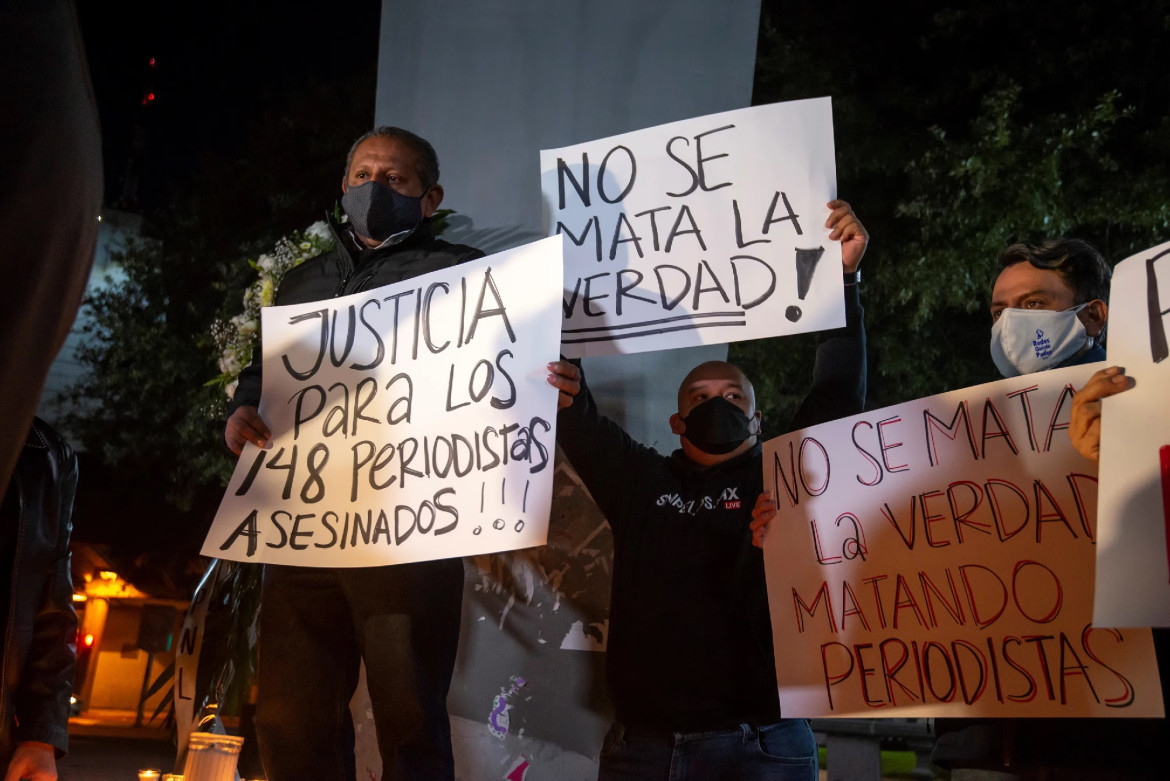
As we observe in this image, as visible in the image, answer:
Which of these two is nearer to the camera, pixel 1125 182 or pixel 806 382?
pixel 1125 182

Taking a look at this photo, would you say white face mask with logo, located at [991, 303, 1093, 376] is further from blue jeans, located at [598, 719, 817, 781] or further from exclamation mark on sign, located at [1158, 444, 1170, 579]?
blue jeans, located at [598, 719, 817, 781]

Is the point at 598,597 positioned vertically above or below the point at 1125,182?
below

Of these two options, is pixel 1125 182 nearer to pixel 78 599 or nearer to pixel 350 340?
pixel 350 340

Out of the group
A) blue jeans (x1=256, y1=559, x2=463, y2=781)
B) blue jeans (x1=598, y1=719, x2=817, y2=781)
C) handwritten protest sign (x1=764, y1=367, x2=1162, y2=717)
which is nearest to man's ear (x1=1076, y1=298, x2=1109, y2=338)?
handwritten protest sign (x1=764, y1=367, x2=1162, y2=717)

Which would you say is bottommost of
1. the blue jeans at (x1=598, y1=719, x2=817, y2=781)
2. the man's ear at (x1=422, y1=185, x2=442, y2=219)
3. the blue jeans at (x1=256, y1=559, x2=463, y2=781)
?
the blue jeans at (x1=598, y1=719, x2=817, y2=781)

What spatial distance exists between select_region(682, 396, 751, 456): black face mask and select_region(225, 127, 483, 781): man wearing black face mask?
2.56 feet

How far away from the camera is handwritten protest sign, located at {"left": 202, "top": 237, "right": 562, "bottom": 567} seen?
241 cm

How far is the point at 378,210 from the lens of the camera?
2.79m

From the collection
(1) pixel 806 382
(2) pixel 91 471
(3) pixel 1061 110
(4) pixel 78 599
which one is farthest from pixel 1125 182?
(4) pixel 78 599

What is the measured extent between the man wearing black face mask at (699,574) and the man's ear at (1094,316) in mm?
587

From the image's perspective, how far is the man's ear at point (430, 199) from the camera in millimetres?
2914

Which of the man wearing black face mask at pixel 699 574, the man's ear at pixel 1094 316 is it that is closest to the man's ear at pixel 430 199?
the man wearing black face mask at pixel 699 574

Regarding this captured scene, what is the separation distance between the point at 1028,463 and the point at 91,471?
1639 cm

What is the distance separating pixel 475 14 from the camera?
4.07m
